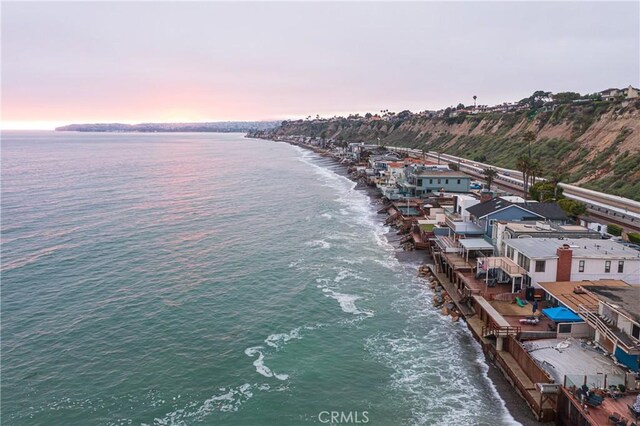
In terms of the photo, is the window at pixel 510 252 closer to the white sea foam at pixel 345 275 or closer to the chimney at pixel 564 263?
the chimney at pixel 564 263

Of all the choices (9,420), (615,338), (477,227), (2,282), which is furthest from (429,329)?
(2,282)

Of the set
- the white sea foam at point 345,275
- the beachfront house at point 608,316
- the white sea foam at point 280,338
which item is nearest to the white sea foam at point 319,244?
the white sea foam at point 345,275

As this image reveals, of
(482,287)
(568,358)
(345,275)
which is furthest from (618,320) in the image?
(345,275)

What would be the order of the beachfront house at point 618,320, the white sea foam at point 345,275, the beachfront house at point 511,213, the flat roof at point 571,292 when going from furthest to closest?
the white sea foam at point 345,275, the beachfront house at point 511,213, the flat roof at point 571,292, the beachfront house at point 618,320

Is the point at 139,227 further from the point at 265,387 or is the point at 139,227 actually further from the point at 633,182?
the point at 633,182

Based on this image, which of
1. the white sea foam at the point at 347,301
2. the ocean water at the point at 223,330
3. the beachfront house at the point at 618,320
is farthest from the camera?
the white sea foam at the point at 347,301

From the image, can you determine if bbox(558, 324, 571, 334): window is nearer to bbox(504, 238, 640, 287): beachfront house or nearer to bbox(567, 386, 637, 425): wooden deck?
bbox(504, 238, 640, 287): beachfront house

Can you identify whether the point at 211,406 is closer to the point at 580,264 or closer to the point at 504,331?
the point at 504,331
